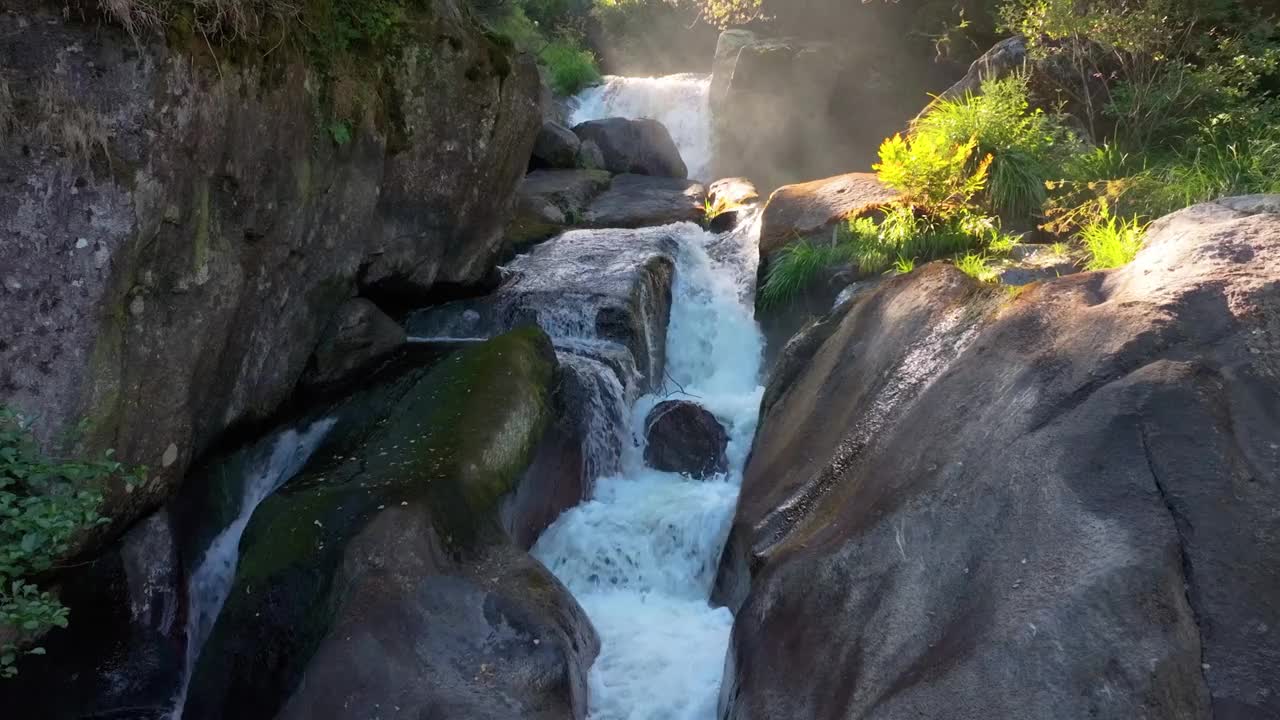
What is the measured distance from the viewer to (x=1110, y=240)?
6906mm

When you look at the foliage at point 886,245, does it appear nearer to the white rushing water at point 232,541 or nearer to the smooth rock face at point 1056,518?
the smooth rock face at point 1056,518

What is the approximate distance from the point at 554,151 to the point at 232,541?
10.6m

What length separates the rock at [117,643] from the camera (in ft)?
18.3

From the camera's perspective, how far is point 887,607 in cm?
437

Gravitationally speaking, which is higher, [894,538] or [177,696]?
[894,538]

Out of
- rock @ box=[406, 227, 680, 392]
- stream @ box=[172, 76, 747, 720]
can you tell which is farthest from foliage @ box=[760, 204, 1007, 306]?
rock @ box=[406, 227, 680, 392]

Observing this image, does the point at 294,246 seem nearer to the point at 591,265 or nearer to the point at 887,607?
the point at 591,265

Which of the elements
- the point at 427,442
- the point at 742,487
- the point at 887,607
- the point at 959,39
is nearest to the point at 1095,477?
the point at 887,607

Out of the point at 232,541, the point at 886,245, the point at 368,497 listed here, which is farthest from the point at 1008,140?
the point at 232,541

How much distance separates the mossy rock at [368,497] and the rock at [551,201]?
519 centimetres

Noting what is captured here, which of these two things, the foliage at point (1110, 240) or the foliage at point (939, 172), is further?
the foliage at point (939, 172)

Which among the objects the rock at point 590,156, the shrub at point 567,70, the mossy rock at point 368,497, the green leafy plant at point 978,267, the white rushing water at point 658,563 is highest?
the shrub at point 567,70

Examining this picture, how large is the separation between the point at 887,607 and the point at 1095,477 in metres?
1.12

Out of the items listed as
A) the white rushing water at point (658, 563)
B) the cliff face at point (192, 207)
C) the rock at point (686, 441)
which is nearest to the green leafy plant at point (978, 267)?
the white rushing water at point (658, 563)
